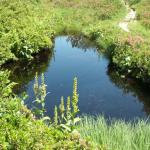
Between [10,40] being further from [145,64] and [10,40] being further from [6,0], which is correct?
[145,64]

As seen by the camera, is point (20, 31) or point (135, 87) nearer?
A: point (135, 87)

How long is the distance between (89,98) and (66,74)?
14.8 ft

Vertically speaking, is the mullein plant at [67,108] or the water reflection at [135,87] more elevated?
the mullein plant at [67,108]

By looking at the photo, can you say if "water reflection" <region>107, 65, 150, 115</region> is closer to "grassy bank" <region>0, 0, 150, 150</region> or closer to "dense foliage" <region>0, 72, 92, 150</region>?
"grassy bank" <region>0, 0, 150, 150</region>

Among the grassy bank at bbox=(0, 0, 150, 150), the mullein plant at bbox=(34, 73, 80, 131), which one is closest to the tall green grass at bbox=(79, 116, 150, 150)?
the grassy bank at bbox=(0, 0, 150, 150)

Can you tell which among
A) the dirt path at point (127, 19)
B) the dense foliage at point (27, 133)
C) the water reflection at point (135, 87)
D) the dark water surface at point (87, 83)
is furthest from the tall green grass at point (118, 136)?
the dirt path at point (127, 19)

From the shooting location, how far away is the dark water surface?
2169 cm

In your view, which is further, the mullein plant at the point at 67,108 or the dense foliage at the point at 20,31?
the dense foliage at the point at 20,31

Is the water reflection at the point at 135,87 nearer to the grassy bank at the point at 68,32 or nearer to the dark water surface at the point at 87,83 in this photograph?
the dark water surface at the point at 87,83

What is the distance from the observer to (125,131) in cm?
1257

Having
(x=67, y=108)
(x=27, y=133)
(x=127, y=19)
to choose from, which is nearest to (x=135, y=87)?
(x=67, y=108)

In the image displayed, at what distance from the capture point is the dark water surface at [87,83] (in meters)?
21.7

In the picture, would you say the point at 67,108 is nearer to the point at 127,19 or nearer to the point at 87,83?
the point at 87,83

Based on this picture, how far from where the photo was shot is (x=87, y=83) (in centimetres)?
2570
